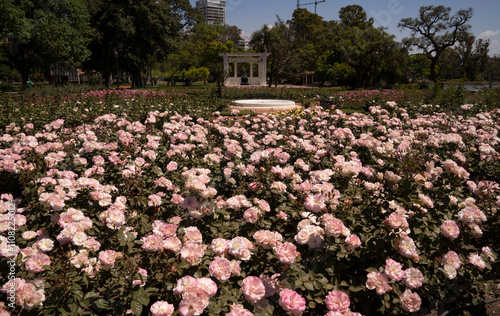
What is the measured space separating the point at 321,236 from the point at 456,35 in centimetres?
4122

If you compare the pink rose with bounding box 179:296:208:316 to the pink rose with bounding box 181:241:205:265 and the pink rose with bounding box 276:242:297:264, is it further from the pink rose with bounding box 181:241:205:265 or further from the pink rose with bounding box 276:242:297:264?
the pink rose with bounding box 276:242:297:264

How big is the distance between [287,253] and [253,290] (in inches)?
10.9

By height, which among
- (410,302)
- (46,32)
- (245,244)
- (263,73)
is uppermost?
(46,32)

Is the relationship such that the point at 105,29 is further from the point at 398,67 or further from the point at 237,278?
the point at 237,278

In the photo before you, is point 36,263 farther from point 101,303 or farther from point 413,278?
point 413,278

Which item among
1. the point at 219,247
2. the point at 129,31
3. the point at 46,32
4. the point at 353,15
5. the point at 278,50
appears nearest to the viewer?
the point at 219,247

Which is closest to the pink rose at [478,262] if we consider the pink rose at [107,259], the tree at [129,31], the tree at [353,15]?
the pink rose at [107,259]

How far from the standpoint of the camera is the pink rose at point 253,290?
1443mm

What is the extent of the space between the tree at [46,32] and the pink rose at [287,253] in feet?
82.2

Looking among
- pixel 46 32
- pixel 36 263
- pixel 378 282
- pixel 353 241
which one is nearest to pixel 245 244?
pixel 353 241

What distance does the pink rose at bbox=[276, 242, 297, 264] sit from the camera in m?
1.62

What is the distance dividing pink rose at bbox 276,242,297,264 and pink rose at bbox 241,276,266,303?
0.69 ft

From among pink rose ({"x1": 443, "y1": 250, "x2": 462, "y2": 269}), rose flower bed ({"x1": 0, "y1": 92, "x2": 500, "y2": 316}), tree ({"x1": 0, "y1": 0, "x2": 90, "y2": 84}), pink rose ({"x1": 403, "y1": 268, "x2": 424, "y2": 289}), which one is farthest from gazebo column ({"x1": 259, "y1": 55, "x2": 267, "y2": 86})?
pink rose ({"x1": 403, "y1": 268, "x2": 424, "y2": 289})

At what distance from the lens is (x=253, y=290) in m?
1.46
